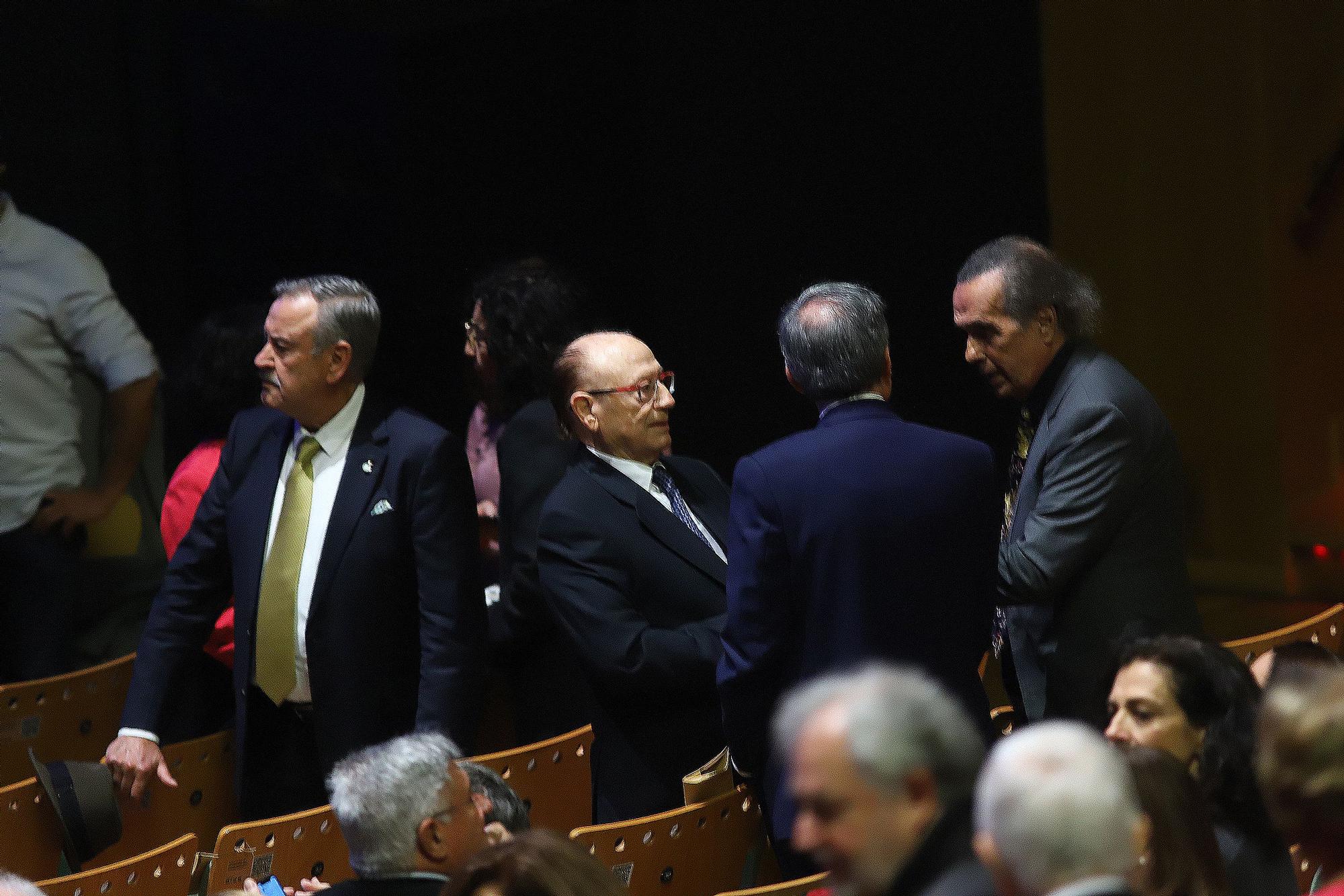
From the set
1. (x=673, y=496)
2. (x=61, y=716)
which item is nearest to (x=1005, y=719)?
(x=673, y=496)

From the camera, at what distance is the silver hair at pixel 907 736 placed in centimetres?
180

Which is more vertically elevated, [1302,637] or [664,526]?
[664,526]

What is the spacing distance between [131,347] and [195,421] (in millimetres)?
1043

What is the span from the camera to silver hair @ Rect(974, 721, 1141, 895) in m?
1.66

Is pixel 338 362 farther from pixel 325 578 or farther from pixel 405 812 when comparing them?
pixel 405 812

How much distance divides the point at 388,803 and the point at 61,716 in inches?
92.0

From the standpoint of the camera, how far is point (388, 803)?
2.55 meters

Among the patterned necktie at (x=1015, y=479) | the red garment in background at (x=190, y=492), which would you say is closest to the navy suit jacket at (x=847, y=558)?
the patterned necktie at (x=1015, y=479)

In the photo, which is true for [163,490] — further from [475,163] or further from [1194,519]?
[1194,519]

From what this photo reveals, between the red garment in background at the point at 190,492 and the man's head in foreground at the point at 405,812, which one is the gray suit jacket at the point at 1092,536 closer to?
the man's head in foreground at the point at 405,812

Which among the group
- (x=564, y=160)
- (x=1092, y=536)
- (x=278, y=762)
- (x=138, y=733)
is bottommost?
(x=278, y=762)

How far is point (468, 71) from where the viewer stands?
24.5 ft

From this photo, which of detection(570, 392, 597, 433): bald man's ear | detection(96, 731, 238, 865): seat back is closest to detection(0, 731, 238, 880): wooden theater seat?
detection(96, 731, 238, 865): seat back

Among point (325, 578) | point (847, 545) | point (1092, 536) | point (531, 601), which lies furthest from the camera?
point (531, 601)
